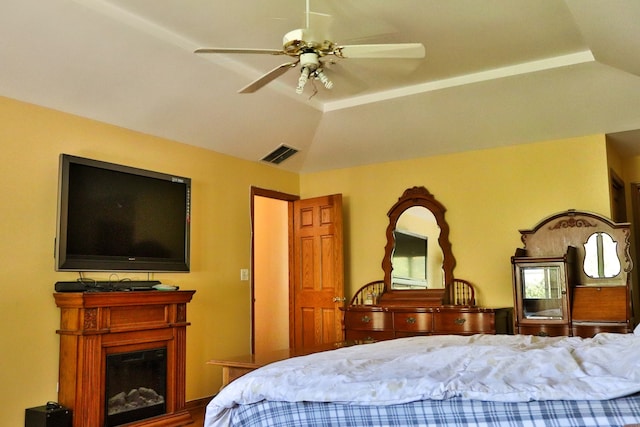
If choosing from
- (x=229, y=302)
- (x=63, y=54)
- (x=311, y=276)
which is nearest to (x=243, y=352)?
(x=229, y=302)

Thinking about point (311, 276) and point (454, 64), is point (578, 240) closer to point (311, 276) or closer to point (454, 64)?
point (454, 64)

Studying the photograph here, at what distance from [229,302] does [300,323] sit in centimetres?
112

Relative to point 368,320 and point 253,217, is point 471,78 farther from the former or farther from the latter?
point 253,217

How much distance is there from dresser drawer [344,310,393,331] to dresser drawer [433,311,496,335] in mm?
490

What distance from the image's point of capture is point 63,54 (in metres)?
3.94

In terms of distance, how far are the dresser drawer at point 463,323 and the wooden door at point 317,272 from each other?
1192 millimetres

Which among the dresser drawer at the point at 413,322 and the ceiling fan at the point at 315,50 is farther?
the dresser drawer at the point at 413,322

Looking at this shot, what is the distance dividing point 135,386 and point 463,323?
9.55 ft

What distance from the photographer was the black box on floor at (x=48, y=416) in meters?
3.82

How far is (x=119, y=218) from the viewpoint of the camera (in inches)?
184

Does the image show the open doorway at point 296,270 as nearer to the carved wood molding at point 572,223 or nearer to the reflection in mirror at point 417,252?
the reflection in mirror at point 417,252


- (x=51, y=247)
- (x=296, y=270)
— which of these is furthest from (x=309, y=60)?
(x=296, y=270)

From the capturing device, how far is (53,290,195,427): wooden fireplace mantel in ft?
13.3

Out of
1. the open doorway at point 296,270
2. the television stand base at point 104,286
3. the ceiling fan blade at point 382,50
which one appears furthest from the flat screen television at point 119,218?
the ceiling fan blade at point 382,50
